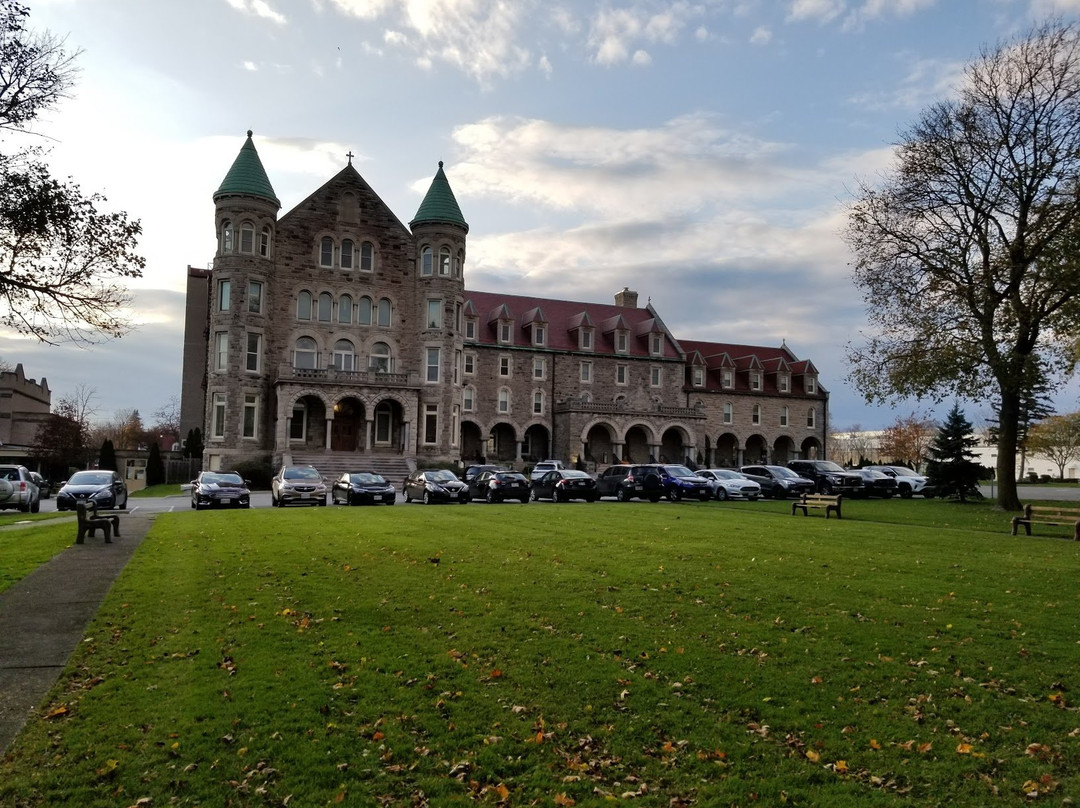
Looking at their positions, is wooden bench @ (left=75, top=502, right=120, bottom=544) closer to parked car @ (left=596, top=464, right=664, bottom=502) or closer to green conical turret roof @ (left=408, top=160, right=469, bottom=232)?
parked car @ (left=596, top=464, right=664, bottom=502)

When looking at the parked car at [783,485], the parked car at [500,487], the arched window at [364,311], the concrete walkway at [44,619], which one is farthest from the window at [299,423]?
the concrete walkway at [44,619]

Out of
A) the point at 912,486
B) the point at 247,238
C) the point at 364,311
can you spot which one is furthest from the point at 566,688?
the point at 364,311

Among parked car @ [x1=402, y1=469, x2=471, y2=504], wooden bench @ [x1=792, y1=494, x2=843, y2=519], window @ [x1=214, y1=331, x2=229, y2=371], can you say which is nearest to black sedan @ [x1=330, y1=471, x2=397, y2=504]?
parked car @ [x1=402, y1=469, x2=471, y2=504]

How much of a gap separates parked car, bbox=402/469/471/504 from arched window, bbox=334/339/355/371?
19.3 m

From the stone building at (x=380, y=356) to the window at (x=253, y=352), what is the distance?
9 cm

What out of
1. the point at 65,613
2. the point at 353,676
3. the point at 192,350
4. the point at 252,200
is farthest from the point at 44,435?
the point at 353,676

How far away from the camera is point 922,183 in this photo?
31.7m

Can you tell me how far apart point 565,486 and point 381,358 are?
2244cm

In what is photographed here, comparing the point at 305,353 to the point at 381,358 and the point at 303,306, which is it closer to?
the point at 303,306

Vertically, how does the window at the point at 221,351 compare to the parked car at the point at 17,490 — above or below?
above

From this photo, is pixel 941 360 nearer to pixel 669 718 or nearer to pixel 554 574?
pixel 554 574

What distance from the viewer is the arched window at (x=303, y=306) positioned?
51.7 m

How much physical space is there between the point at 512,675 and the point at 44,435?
74.6m

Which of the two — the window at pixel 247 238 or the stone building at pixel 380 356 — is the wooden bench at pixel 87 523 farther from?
the window at pixel 247 238
